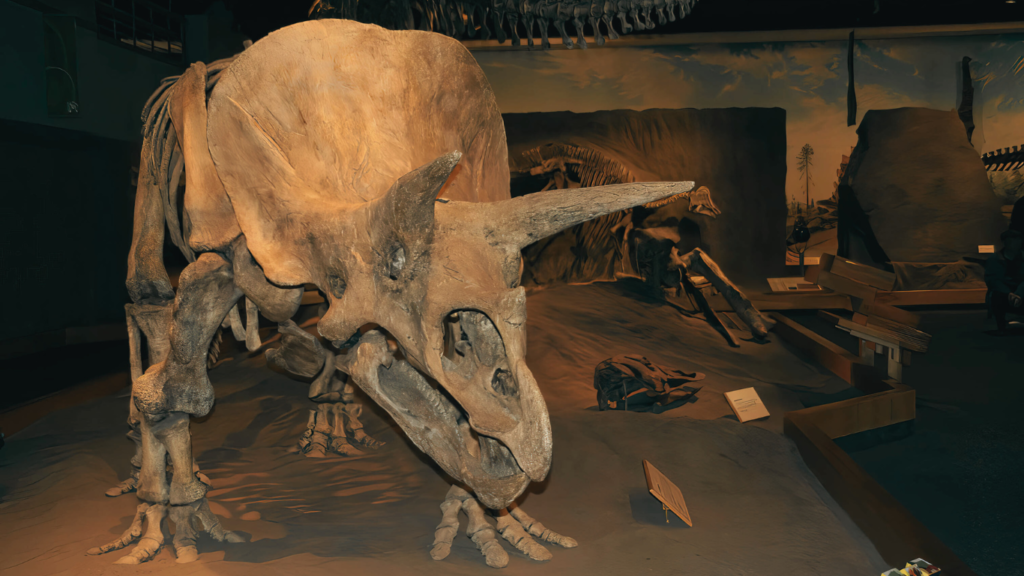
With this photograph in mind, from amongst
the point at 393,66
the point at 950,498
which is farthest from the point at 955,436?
the point at 393,66

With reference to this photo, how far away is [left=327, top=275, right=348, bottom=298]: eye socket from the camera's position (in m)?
2.19

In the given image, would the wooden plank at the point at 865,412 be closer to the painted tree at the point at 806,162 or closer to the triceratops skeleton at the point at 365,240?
the triceratops skeleton at the point at 365,240

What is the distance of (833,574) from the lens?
2.96 m

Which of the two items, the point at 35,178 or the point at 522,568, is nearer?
the point at 522,568

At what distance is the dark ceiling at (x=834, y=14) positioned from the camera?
7.84m

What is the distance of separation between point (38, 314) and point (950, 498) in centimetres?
Result: 608

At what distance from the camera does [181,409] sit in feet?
10.3

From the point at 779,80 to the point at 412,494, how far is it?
848 cm

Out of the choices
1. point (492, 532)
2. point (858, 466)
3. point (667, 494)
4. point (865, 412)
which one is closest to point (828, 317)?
point (865, 412)

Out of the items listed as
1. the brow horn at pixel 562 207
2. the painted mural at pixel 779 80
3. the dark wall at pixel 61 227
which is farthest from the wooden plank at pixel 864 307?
the dark wall at pixel 61 227

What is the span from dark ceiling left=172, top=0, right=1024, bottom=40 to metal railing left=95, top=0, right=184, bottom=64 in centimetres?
554

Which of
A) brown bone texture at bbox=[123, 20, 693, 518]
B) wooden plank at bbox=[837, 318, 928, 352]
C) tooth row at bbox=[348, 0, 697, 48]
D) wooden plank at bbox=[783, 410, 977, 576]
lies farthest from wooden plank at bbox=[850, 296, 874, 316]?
brown bone texture at bbox=[123, 20, 693, 518]

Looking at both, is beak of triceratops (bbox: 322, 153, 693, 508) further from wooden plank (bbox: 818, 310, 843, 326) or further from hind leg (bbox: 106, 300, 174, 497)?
wooden plank (bbox: 818, 310, 843, 326)

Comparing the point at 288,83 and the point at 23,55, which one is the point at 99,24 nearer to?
the point at 23,55
